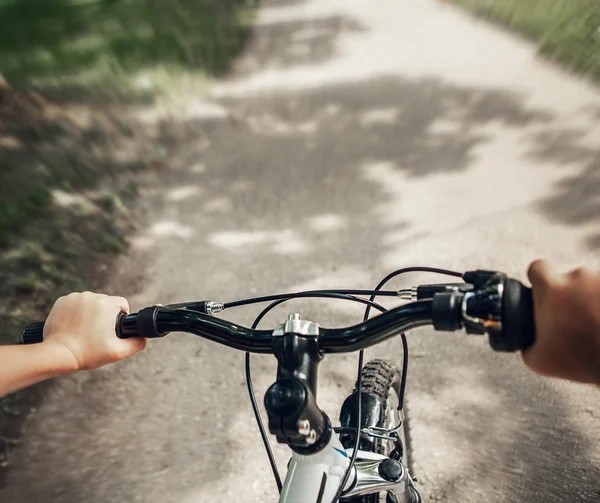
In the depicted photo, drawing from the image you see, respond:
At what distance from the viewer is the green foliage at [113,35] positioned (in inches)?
230

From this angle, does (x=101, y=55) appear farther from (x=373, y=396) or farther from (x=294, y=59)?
(x=373, y=396)

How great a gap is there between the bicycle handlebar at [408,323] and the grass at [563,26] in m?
4.96

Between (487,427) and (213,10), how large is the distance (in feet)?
24.2

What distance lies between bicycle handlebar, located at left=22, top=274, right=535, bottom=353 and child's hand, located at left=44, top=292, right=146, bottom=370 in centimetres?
2

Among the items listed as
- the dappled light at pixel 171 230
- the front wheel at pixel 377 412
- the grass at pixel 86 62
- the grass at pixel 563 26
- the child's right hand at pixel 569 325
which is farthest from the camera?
the grass at pixel 563 26

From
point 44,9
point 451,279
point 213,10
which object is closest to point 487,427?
point 451,279

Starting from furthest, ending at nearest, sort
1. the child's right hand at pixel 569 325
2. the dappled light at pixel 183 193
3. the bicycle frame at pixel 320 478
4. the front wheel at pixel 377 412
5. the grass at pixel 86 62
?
1. the dappled light at pixel 183 193
2. the grass at pixel 86 62
3. the front wheel at pixel 377 412
4. the bicycle frame at pixel 320 478
5. the child's right hand at pixel 569 325

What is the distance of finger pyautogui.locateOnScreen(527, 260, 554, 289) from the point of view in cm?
97

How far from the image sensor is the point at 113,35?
6.66 m

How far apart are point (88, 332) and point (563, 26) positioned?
240 inches

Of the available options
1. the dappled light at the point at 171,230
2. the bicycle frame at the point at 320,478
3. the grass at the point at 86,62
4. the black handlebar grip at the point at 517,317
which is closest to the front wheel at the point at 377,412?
the bicycle frame at the point at 320,478

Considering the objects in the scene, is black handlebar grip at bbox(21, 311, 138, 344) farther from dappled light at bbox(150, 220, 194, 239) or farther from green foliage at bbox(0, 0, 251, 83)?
green foliage at bbox(0, 0, 251, 83)

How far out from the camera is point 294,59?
22.4 feet

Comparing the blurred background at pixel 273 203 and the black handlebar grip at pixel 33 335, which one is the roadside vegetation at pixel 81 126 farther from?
the black handlebar grip at pixel 33 335
